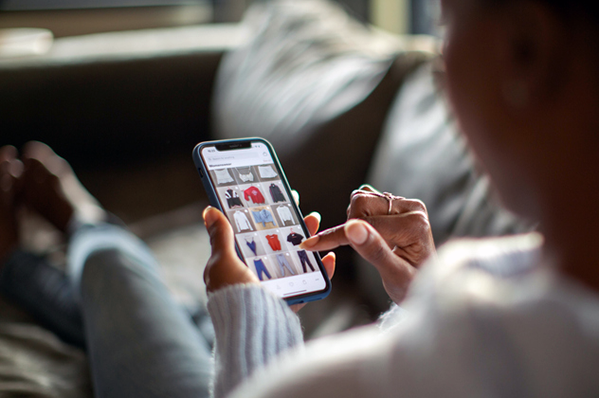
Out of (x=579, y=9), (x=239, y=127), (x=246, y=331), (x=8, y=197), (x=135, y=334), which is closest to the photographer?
(x=579, y=9)

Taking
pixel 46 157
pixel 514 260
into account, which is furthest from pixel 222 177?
pixel 46 157

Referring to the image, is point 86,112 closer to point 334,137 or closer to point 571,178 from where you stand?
point 334,137

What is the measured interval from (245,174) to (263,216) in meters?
0.04

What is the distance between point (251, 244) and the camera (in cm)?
37

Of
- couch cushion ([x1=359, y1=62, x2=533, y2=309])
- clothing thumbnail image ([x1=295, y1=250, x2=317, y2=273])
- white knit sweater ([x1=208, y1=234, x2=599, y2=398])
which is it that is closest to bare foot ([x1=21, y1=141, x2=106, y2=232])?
couch cushion ([x1=359, y1=62, x2=533, y2=309])

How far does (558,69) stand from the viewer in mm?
193

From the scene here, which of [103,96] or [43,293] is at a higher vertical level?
[103,96]

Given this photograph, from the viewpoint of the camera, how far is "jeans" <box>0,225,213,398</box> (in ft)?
1.64

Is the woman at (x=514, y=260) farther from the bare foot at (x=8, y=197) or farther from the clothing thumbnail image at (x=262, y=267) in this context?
the bare foot at (x=8, y=197)

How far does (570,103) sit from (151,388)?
1.41ft

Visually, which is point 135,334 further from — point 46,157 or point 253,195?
point 46,157

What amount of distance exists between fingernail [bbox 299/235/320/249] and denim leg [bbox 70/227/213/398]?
12cm

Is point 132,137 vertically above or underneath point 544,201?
above

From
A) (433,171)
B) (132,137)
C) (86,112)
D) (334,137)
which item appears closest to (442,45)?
(433,171)
